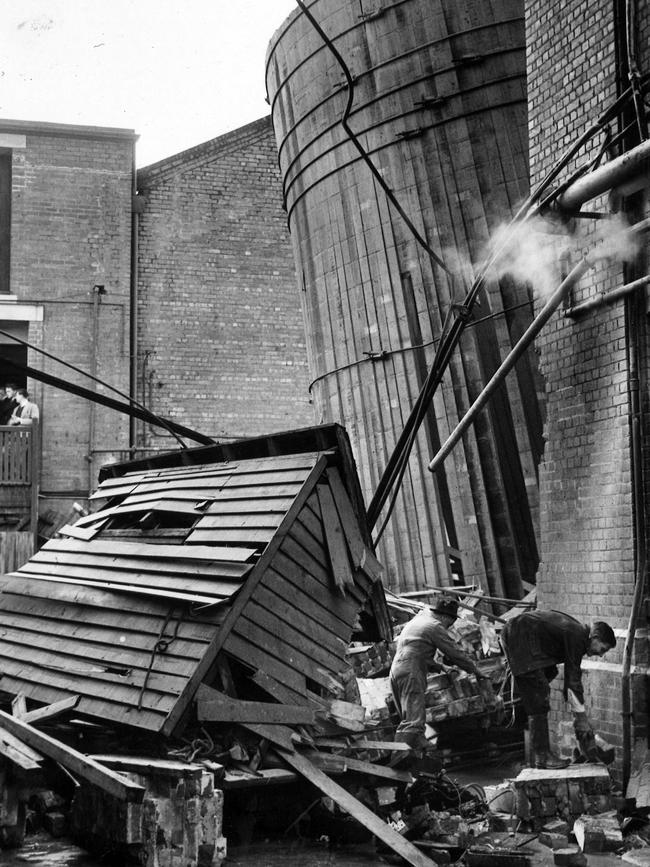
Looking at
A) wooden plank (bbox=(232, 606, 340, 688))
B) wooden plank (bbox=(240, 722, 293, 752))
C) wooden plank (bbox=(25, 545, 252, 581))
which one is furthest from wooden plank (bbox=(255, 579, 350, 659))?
wooden plank (bbox=(240, 722, 293, 752))

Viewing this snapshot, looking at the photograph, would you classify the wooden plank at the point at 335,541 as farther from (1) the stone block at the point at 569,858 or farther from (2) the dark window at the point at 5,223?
(2) the dark window at the point at 5,223

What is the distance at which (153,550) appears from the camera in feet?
28.5

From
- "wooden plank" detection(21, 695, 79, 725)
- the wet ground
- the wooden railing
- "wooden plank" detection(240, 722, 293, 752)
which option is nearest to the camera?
the wet ground

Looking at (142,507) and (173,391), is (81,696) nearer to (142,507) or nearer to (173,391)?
(142,507)

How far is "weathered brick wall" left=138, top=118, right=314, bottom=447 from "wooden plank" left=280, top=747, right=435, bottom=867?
461 inches

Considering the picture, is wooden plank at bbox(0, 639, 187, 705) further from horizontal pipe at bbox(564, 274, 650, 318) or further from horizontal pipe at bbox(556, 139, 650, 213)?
horizontal pipe at bbox(556, 139, 650, 213)

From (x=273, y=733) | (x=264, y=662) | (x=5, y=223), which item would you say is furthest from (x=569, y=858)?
(x=5, y=223)

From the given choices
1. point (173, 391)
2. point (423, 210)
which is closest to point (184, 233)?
point (173, 391)

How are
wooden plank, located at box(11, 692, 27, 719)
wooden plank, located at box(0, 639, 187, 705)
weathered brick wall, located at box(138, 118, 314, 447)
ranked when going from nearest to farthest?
wooden plank, located at box(0, 639, 187, 705), wooden plank, located at box(11, 692, 27, 719), weathered brick wall, located at box(138, 118, 314, 447)

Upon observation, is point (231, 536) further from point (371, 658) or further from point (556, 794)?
point (371, 658)

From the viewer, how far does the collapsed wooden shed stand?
743 cm

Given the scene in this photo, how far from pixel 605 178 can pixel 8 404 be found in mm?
12261

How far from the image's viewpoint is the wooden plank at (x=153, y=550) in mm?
7801

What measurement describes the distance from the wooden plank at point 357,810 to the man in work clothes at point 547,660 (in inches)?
68.3
